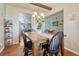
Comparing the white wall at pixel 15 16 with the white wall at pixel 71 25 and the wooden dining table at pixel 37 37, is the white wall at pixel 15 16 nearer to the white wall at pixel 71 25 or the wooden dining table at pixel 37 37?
the wooden dining table at pixel 37 37

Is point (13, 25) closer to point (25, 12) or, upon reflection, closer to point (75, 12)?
point (25, 12)

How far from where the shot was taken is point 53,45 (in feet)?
6.47

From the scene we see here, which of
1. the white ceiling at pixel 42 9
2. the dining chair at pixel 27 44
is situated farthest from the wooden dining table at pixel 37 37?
the white ceiling at pixel 42 9

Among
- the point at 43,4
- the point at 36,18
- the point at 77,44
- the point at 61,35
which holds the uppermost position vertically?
the point at 43,4

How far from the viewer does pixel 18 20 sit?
1897mm

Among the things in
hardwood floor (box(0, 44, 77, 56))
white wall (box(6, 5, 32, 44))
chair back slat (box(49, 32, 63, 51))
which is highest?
white wall (box(6, 5, 32, 44))

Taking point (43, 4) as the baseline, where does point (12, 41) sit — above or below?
below

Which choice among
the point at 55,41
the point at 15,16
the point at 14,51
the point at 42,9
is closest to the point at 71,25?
the point at 55,41

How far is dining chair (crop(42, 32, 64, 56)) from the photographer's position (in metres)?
1.94

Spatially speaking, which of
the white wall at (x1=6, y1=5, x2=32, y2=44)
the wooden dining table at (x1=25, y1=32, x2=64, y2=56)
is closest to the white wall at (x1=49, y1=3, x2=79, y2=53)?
the wooden dining table at (x1=25, y1=32, x2=64, y2=56)

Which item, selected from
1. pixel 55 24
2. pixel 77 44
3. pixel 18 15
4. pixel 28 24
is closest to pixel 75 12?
pixel 55 24

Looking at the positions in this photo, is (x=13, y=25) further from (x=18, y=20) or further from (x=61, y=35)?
(x=61, y=35)

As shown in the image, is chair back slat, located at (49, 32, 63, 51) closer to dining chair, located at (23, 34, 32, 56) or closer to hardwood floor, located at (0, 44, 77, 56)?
hardwood floor, located at (0, 44, 77, 56)

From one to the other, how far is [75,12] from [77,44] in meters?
0.48
